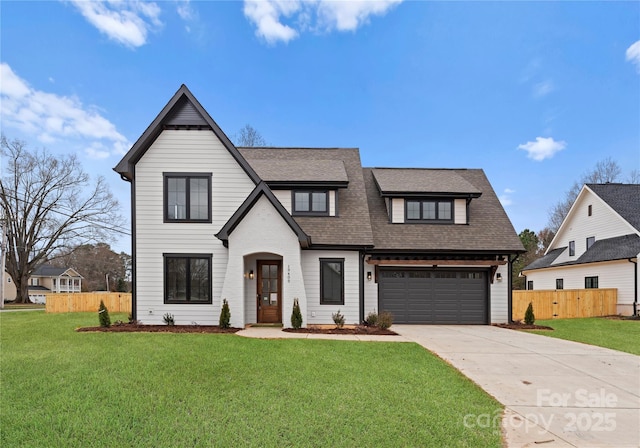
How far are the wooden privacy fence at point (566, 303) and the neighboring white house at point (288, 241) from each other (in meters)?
Answer: 3.22

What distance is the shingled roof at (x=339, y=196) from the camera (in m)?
12.5

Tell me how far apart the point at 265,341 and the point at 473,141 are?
21769 mm

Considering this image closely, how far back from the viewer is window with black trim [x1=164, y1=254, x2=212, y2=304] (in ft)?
38.5

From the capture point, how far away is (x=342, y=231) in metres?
12.8

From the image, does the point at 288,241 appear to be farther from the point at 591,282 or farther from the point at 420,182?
the point at 591,282

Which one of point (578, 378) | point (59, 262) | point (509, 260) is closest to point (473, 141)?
point (509, 260)

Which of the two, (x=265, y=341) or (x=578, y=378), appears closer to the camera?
(x=578, y=378)

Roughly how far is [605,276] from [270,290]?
1949cm

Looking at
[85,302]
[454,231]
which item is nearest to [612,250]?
[454,231]

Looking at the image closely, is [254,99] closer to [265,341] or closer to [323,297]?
[323,297]

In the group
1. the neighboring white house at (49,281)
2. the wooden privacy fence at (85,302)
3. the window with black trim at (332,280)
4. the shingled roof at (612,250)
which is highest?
the shingled roof at (612,250)

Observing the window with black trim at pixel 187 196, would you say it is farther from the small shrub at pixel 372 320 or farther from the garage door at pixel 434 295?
the garage door at pixel 434 295

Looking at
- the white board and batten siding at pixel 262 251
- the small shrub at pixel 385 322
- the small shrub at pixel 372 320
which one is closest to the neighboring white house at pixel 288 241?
the white board and batten siding at pixel 262 251

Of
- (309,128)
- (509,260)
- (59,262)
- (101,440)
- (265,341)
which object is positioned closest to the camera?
(101,440)
